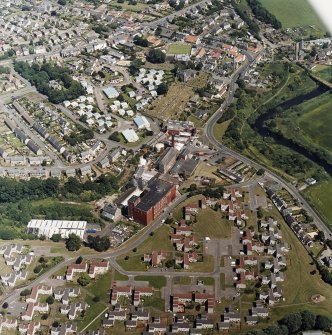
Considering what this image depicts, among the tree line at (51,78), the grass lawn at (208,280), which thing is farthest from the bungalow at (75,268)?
the tree line at (51,78)

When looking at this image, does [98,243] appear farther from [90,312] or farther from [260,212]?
[260,212]

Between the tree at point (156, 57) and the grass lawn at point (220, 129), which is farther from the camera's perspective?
the tree at point (156, 57)

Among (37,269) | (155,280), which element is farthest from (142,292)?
(37,269)

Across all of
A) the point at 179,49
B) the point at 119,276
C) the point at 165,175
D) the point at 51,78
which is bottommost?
the point at 51,78

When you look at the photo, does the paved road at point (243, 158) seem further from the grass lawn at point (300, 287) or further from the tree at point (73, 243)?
the tree at point (73, 243)

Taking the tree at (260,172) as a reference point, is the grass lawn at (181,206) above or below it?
below

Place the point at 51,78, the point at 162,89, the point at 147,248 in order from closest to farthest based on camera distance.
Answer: the point at 147,248
the point at 162,89
the point at 51,78

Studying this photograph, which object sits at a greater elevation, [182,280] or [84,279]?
[182,280]

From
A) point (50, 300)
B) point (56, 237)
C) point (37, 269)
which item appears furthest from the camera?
point (56, 237)
